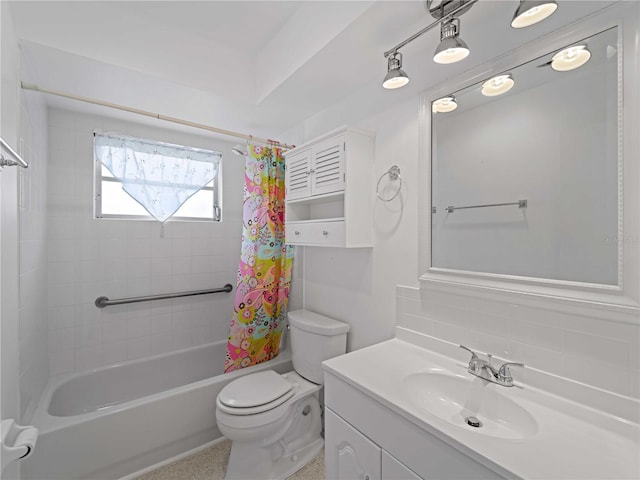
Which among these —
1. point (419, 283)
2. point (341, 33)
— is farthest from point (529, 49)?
point (419, 283)

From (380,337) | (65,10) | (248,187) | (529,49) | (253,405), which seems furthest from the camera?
(248,187)

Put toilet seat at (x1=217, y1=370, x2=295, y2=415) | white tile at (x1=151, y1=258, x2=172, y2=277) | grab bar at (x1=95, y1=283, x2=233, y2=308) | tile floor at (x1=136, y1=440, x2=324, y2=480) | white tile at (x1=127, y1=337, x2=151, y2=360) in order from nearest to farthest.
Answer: toilet seat at (x1=217, y1=370, x2=295, y2=415) → tile floor at (x1=136, y1=440, x2=324, y2=480) → grab bar at (x1=95, y1=283, x2=233, y2=308) → white tile at (x1=127, y1=337, x2=151, y2=360) → white tile at (x1=151, y1=258, x2=172, y2=277)

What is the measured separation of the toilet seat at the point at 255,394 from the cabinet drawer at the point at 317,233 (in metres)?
0.88

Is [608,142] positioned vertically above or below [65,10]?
below

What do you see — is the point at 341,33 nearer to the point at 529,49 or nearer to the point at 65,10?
the point at 529,49

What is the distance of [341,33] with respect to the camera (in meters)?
1.22

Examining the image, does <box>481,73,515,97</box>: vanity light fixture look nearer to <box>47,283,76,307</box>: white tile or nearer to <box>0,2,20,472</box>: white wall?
<box>0,2,20,472</box>: white wall

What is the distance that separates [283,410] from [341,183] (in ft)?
4.31

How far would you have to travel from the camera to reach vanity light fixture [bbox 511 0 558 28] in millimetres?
792

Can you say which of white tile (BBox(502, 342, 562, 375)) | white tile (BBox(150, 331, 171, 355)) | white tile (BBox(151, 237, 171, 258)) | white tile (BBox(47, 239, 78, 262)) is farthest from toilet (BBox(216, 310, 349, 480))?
white tile (BBox(47, 239, 78, 262))

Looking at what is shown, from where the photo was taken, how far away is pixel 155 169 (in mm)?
2291

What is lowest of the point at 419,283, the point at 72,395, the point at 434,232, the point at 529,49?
the point at 72,395

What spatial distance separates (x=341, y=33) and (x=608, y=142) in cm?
106

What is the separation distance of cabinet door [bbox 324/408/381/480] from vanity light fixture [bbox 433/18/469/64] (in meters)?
1.42
